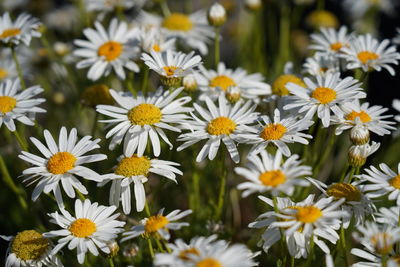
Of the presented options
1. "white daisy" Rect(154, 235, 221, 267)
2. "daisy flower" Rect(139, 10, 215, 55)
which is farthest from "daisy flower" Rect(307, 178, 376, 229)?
"daisy flower" Rect(139, 10, 215, 55)

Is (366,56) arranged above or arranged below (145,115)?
above

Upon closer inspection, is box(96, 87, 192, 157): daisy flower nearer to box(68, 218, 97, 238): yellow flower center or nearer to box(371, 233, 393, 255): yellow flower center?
box(68, 218, 97, 238): yellow flower center

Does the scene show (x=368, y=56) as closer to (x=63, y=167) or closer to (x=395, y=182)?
(x=395, y=182)

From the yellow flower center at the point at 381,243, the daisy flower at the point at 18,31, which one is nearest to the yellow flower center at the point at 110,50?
the daisy flower at the point at 18,31

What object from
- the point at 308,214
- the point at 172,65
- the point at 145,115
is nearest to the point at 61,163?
the point at 145,115

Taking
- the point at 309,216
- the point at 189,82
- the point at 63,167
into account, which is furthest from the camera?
the point at 189,82

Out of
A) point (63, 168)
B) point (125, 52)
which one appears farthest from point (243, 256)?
point (125, 52)
